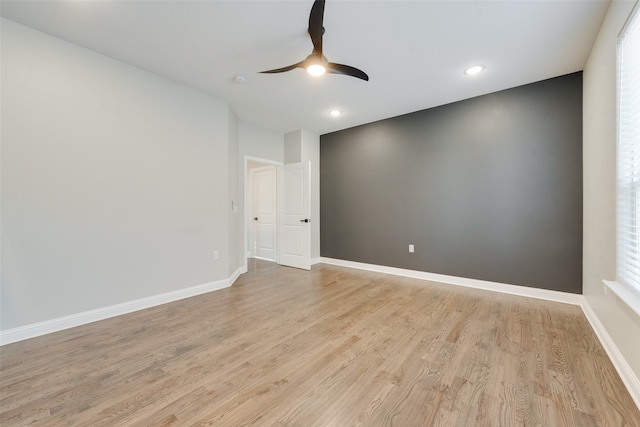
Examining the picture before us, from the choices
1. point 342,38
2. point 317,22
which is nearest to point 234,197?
point 342,38

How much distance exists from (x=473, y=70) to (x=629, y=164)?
1773mm

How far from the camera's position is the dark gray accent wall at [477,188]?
9.96 ft

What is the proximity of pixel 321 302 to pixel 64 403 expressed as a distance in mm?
2199

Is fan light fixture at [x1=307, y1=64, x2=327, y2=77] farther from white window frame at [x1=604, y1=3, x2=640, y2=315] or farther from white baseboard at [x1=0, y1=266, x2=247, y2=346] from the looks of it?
white baseboard at [x1=0, y1=266, x2=247, y2=346]

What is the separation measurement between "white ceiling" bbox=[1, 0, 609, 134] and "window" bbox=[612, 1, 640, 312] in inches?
22.6

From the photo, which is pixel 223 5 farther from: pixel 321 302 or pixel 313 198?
pixel 313 198

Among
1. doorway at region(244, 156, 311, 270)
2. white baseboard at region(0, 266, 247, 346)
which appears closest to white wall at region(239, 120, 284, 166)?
doorway at region(244, 156, 311, 270)

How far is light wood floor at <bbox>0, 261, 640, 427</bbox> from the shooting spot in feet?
4.62

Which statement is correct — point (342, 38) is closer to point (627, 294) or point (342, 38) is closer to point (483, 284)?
point (627, 294)

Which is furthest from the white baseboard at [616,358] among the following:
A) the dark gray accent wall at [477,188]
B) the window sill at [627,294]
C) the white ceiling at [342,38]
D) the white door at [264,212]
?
the white door at [264,212]

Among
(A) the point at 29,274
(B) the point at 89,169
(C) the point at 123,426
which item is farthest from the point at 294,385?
(B) the point at 89,169

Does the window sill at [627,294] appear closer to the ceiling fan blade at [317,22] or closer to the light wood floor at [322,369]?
the light wood floor at [322,369]

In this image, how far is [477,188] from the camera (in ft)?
11.8

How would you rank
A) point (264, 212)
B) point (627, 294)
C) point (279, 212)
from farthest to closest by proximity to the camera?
point (264, 212)
point (279, 212)
point (627, 294)
